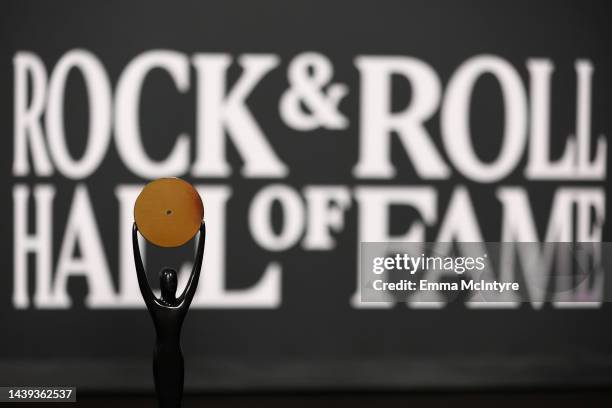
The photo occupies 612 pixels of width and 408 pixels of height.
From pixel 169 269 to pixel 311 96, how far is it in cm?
116

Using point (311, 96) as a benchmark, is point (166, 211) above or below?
below

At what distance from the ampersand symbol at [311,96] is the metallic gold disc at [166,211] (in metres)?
0.87

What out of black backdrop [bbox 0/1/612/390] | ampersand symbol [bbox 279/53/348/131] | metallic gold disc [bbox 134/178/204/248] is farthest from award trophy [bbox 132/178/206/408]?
ampersand symbol [bbox 279/53/348/131]

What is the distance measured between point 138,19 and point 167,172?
75 cm

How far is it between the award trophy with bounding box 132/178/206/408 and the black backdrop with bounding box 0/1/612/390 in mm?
639

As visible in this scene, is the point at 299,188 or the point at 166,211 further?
the point at 299,188

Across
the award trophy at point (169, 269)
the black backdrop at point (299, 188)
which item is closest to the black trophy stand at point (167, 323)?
the award trophy at point (169, 269)

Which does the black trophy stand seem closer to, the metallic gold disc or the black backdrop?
the metallic gold disc

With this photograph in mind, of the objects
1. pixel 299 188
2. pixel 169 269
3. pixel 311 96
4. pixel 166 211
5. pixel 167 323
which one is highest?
pixel 311 96

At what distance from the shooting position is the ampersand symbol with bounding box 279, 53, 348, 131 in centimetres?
280

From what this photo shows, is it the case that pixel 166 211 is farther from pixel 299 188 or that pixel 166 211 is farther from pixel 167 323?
pixel 299 188

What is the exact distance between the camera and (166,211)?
Answer: 2.09m

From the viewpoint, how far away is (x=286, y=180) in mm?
2803

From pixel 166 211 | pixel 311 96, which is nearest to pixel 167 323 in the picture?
pixel 166 211
